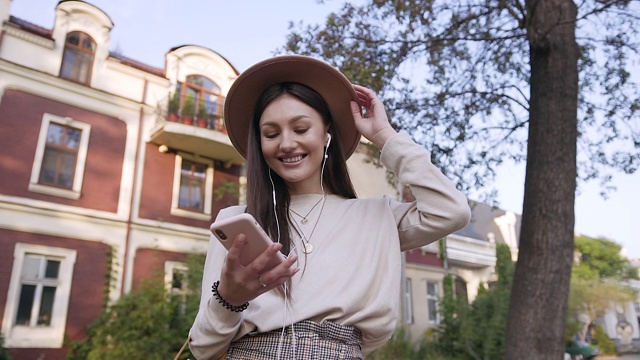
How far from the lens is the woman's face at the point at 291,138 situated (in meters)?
1.52

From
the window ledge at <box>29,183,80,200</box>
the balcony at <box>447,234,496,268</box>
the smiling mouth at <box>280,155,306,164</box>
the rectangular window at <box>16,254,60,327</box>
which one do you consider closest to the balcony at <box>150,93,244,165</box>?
the window ledge at <box>29,183,80,200</box>

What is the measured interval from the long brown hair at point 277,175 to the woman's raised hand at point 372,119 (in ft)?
0.36

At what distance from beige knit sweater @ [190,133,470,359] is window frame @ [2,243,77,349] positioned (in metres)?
9.46

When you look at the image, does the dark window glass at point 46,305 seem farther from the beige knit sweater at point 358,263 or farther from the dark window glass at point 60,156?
the beige knit sweater at point 358,263

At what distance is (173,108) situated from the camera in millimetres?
11305

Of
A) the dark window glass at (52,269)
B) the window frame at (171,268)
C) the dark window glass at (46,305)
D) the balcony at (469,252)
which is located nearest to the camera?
the dark window glass at (46,305)

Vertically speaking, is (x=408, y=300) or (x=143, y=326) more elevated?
(x=408, y=300)

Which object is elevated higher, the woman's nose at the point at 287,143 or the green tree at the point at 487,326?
the woman's nose at the point at 287,143

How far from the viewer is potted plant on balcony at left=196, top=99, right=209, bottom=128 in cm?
1150

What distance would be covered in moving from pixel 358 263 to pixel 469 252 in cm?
2035

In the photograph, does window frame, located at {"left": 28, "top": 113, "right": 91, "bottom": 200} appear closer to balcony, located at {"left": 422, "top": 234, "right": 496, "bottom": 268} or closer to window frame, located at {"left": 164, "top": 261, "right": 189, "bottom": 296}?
window frame, located at {"left": 164, "top": 261, "right": 189, "bottom": 296}

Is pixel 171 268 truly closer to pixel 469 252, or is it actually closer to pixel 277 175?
pixel 277 175

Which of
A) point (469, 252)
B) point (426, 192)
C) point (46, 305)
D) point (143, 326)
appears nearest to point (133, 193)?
point (46, 305)

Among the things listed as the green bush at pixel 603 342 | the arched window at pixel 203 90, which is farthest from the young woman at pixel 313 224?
→ the green bush at pixel 603 342
